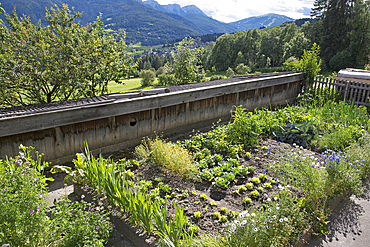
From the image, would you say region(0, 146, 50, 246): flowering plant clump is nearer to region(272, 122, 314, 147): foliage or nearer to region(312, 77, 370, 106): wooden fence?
region(272, 122, 314, 147): foliage

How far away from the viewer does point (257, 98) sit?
8328 mm

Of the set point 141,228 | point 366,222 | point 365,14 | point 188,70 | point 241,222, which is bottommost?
point 366,222

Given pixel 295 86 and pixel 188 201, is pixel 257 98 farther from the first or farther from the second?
pixel 188 201

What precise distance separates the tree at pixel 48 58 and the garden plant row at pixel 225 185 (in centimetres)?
228

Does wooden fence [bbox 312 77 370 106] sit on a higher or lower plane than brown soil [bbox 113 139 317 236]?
higher

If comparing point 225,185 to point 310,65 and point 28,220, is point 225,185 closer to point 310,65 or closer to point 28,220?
point 28,220

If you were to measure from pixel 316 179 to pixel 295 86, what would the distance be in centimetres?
689

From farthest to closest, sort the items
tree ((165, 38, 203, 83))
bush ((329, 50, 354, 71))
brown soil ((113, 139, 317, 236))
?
bush ((329, 50, 354, 71)) < tree ((165, 38, 203, 83)) < brown soil ((113, 139, 317, 236))

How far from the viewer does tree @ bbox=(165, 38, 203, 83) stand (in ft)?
32.1

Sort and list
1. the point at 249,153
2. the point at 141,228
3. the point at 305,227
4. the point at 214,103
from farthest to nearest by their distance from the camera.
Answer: the point at 214,103, the point at 249,153, the point at 305,227, the point at 141,228

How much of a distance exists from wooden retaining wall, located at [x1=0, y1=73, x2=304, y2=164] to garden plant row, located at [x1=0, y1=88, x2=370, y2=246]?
1.68 ft

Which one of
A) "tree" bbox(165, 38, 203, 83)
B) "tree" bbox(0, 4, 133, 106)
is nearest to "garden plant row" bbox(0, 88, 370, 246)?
"tree" bbox(0, 4, 133, 106)

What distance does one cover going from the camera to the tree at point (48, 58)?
568 cm

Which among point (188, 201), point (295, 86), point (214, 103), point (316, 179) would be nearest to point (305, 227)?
point (316, 179)
